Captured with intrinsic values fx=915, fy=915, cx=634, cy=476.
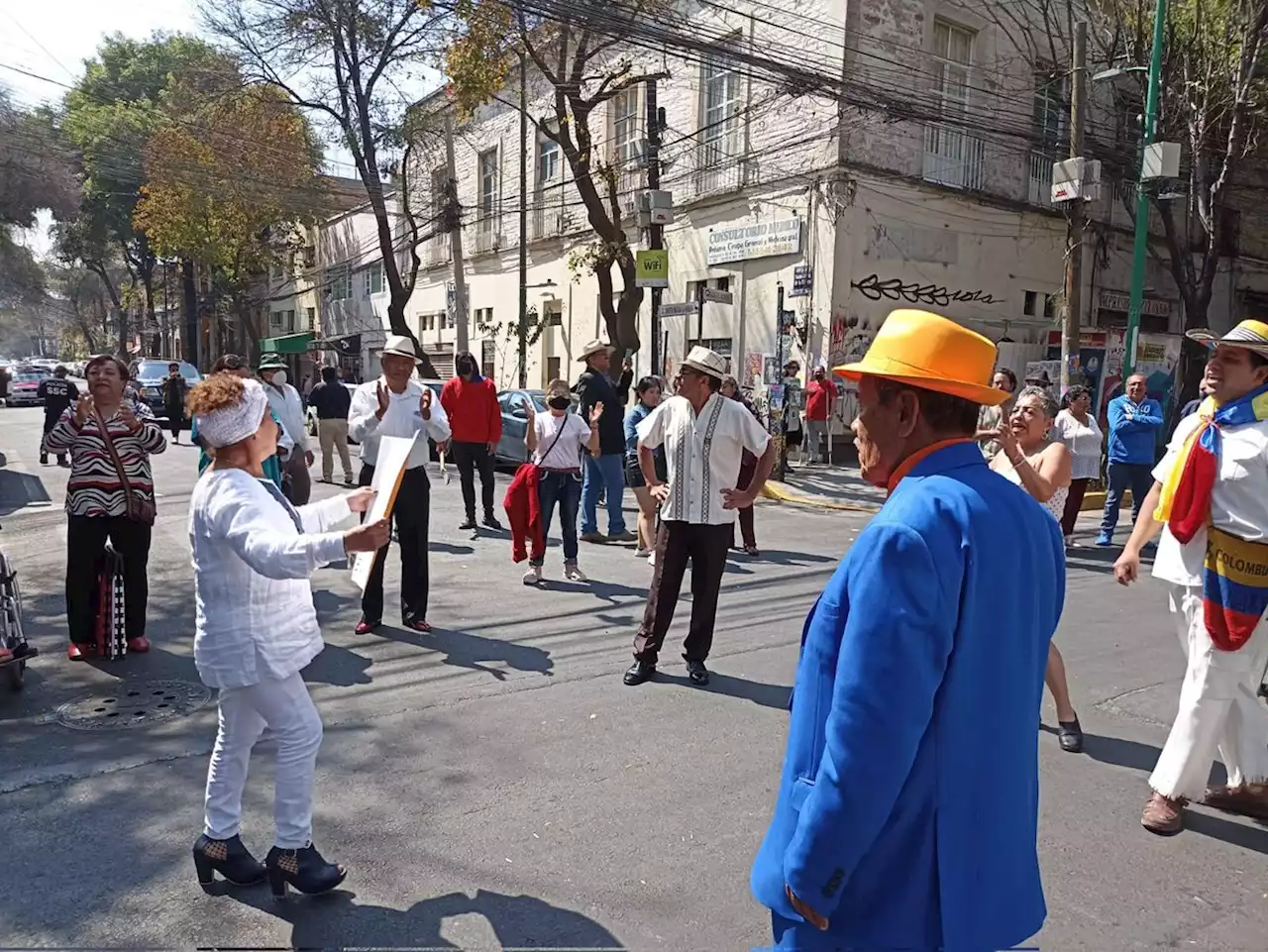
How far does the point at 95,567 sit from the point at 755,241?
47.6ft

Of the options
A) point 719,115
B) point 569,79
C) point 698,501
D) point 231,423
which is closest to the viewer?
point 231,423

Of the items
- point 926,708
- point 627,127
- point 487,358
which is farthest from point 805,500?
point 487,358

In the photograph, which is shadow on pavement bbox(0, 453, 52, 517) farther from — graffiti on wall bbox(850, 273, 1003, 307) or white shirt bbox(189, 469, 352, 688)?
graffiti on wall bbox(850, 273, 1003, 307)

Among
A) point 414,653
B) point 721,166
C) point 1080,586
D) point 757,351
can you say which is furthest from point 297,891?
point 721,166

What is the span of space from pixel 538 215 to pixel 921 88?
1081cm

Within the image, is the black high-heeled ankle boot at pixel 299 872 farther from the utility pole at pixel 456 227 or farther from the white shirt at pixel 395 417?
the utility pole at pixel 456 227

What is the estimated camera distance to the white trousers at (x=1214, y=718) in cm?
344

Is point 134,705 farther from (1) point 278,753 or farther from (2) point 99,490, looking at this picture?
(1) point 278,753

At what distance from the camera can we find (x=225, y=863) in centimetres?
298

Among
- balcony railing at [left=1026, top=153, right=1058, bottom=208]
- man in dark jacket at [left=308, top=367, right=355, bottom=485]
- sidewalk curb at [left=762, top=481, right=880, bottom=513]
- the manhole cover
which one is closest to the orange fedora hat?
the manhole cover

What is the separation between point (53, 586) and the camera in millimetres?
7297

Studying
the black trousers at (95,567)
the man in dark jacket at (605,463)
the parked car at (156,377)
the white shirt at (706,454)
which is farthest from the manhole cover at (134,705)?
the parked car at (156,377)

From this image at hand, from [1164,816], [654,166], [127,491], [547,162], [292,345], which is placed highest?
[547,162]

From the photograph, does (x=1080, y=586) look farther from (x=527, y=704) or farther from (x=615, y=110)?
(x=615, y=110)
